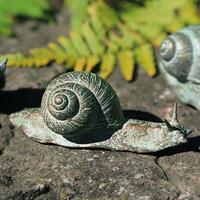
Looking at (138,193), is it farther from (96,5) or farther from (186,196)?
(96,5)

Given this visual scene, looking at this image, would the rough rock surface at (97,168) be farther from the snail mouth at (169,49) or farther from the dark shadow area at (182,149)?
the snail mouth at (169,49)

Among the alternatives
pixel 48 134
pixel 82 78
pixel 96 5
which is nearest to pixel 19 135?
pixel 48 134

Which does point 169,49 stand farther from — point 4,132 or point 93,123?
point 4,132

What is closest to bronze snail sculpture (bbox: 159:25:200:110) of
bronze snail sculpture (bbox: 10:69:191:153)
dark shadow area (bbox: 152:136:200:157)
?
dark shadow area (bbox: 152:136:200:157)

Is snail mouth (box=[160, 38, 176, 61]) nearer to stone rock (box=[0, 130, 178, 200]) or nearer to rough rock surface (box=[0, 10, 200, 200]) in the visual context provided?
rough rock surface (box=[0, 10, 200, 200])

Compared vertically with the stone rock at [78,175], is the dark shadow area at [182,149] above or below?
above

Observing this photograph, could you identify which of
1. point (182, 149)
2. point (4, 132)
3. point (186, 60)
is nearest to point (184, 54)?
point (186, 60)

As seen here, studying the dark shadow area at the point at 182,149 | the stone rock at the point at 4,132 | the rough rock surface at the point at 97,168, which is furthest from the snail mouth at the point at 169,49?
the stone rock at the point at 4,132
